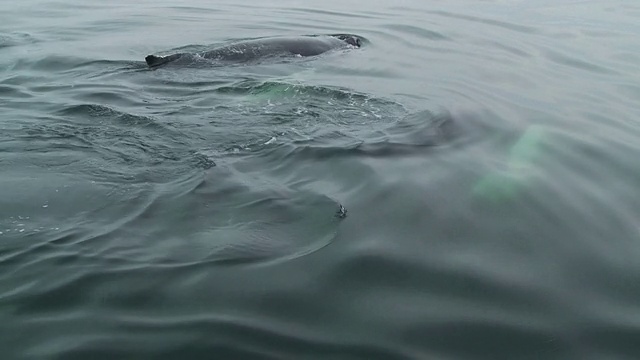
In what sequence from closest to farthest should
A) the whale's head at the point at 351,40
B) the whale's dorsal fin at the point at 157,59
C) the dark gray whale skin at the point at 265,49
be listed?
the whale's dorsal fin at the point at 157,59 < the dark gray whale skin at the point at 265,49 < the whale's head at the point at 351,40

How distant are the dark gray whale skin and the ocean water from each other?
46 cm

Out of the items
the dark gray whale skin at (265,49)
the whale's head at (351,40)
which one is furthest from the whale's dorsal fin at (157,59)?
the whale's head at (351,40)

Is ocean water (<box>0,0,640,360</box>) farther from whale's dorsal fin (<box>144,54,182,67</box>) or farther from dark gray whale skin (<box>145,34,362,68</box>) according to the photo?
dark gray whale skin (<box>145,34,362,68</box>)

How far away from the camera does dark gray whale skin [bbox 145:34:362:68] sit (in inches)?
467

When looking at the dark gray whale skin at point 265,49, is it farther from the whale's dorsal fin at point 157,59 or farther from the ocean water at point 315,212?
the ocean water at point 315,212

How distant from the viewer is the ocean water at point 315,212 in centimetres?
424

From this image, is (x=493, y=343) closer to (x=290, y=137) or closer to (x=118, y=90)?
(x=290, y=137)

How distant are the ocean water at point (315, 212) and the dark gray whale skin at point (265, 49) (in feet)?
1.51

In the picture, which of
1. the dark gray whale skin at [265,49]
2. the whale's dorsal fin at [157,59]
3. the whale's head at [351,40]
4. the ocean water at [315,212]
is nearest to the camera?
the ocean water at [315,212]

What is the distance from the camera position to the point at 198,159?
22.7 ft

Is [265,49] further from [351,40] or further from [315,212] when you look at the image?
[315,212]

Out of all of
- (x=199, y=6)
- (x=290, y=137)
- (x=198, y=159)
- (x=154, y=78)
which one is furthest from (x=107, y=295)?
(x=199, y=6)

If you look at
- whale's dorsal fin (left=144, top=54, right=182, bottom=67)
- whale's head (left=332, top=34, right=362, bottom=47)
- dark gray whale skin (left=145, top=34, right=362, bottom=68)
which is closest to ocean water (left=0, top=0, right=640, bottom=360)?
whale's dorsal fin (left=144, top=54, right=182, bottom=67)

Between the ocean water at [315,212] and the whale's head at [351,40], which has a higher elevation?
the whale's head at [351,40]
